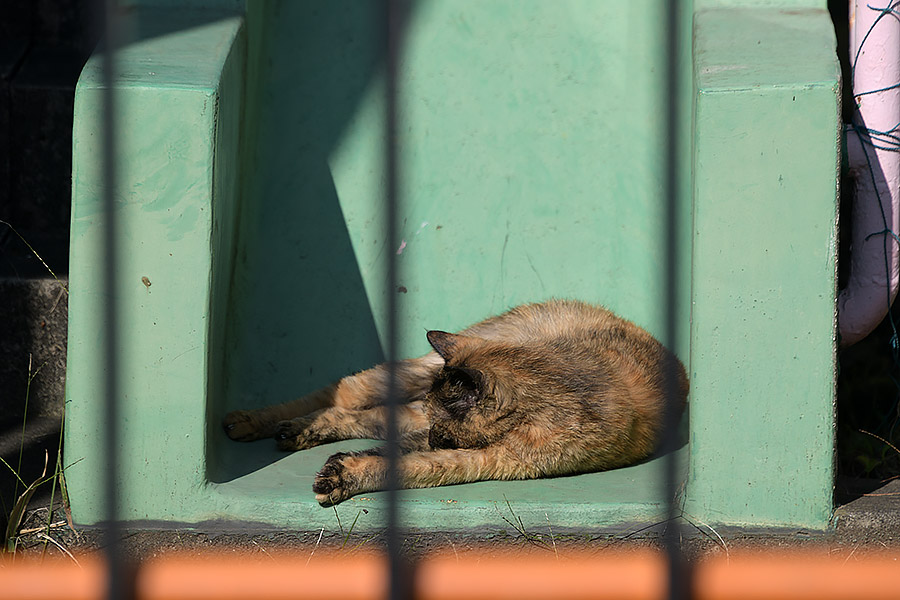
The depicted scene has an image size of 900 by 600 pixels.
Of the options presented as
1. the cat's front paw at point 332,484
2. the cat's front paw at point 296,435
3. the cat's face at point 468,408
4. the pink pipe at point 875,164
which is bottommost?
the cat's front paw at point 332,484

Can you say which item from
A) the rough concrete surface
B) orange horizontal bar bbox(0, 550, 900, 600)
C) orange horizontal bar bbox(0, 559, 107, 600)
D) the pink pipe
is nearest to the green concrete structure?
the pink pipe

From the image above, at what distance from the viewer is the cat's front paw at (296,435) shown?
409 centimetres

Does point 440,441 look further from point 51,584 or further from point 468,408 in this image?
point 51,584

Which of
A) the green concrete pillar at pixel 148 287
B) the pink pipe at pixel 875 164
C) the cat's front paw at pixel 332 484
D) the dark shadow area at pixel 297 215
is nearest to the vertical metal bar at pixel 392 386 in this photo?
the dark shadow area at pixel 297 215

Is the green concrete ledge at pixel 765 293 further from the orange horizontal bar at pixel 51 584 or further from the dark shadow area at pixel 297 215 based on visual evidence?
the orange horizontal bar at pixel 51 584

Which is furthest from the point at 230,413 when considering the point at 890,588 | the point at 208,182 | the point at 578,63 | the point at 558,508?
the point at 890,588

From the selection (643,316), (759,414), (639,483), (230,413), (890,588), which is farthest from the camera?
(643,316)

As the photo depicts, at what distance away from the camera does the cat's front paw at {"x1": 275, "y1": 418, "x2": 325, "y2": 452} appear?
A: 13.4 feet

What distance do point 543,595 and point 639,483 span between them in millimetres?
2165

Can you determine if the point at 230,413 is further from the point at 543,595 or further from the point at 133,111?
the point at 543,595

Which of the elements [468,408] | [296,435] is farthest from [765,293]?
[296,435]

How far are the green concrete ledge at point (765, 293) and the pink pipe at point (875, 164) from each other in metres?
0.56

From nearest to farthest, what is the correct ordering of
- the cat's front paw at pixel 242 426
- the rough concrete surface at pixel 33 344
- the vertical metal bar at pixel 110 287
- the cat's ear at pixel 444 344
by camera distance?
1. the vertical metal bar at pixel 110 287
2. the cat's ear at pixel 444 344
3. the cat's front paw at pixel 242 426
4. the rough concrete surface at pixel 33 344

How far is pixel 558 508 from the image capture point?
3.58 meters
